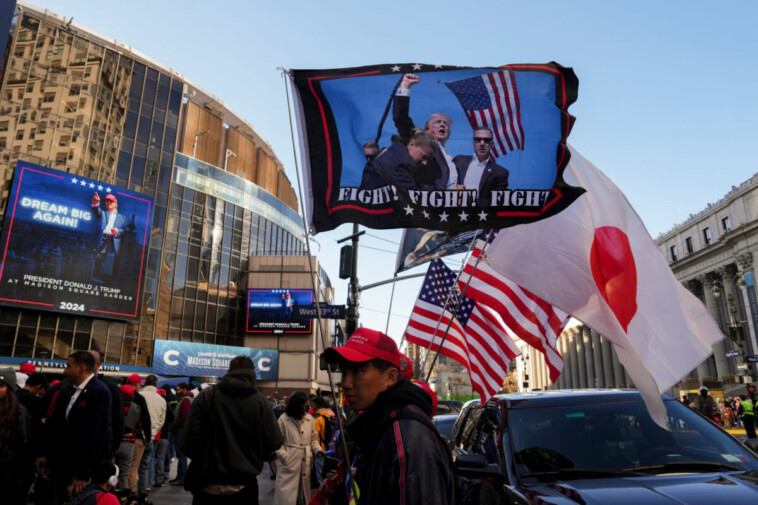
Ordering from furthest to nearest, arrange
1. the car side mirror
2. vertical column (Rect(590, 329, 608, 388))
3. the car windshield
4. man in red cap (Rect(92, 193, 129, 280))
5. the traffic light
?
1. vertical column (Rect(590, 329, 608, 388))
2. man in red cap (Rect(92, 193, 129, 280))
3. the traffic light
4. the car windshield
5. the car side mirror

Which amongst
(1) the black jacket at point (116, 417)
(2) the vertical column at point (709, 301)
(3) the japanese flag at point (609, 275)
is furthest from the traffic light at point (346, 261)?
(2) the vertical column at point (709, 301)

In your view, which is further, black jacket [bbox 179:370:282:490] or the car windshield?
black jacket [bbox 179:370:282:490]

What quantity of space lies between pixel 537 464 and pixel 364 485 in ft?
7.26

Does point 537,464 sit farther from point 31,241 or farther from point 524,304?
point 31,241

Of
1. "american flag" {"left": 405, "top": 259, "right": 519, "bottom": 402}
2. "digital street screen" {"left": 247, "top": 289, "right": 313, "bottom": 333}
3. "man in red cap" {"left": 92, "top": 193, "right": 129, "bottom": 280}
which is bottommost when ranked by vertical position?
"american flag" {"left": 405, "top": 259, "right": 519, "bottom": 402}

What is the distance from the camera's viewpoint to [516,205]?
4.45 m

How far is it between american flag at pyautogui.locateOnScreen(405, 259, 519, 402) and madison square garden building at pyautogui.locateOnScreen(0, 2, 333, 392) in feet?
105

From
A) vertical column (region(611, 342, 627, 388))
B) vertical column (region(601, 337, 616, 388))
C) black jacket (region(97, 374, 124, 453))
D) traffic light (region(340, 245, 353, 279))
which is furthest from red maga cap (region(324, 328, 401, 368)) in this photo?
vertical column (region(601, 337, 616, 388))

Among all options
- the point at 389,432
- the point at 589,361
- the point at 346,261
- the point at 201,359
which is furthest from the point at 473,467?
the point at 589,361

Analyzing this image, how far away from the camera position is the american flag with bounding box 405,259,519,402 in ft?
30.1

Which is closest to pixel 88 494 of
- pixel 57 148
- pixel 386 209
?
pixel 386 209

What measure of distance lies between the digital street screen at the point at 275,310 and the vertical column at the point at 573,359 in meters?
57.6

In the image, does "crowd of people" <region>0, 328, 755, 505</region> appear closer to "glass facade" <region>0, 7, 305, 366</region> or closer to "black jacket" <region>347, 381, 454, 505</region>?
"black jacket" <region>347, 381, 454, 505</region>

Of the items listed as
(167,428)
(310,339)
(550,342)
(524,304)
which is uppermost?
(310,339)
